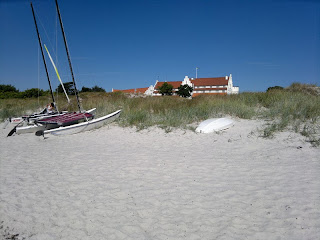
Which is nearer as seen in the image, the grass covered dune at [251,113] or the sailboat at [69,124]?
the grass covered dune at [251,113]

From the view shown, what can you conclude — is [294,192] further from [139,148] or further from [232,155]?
[139,148]

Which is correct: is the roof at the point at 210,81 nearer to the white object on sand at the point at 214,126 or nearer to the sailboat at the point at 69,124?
the white object on sand at the point at 214,126

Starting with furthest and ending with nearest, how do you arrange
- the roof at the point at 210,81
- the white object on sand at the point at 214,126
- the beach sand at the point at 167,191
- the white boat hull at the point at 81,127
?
1. the roof at the point at 210,81
2. the white boat hull at the point at 81,127
3. the white object on sand at the point at 214,126
4. the beach sand at the point at 167,191

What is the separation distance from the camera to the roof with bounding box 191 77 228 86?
70250 millimetres

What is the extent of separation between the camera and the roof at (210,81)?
2766 inches

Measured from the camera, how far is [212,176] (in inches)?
173

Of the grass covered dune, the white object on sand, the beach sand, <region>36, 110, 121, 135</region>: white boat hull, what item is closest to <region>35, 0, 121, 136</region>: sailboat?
<region>36, 110, 121, 135</region>: white boat hull

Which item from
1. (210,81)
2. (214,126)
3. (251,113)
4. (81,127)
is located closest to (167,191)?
(214,126)

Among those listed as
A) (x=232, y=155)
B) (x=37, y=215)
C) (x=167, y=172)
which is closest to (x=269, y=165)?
(x=232, y=155)

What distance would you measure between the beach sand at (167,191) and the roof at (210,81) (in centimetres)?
6677

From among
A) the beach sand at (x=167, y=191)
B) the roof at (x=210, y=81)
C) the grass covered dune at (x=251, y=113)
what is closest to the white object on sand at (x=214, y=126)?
the grass covered dune at (x=251, y=113)

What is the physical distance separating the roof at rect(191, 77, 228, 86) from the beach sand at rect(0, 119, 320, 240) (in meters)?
66.8

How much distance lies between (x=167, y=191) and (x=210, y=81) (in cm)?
7187

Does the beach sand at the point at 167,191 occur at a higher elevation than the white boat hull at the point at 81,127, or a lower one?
lower
